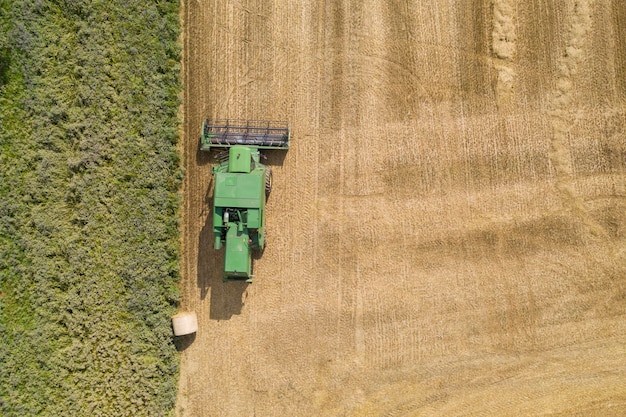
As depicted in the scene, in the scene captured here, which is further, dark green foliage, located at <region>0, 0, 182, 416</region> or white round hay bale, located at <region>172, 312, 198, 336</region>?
white round hay bale, located at <region>172, 312, 198, 336</region>

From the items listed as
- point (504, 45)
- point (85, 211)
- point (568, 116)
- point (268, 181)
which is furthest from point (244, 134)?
point (568, 116)

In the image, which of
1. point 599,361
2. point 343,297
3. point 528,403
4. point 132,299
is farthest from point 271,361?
point 599,361

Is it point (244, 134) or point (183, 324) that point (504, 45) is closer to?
point (244, 134)

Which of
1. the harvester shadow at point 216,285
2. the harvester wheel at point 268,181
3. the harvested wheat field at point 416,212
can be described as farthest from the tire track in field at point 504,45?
the harvester shadow at point 216,285

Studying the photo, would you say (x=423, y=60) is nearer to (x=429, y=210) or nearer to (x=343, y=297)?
(x=429, y=210)

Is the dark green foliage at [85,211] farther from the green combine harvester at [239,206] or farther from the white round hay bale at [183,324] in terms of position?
the green combine harvester at [239,206]

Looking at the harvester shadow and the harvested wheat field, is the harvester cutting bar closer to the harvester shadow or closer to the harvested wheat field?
the harvested wheat field

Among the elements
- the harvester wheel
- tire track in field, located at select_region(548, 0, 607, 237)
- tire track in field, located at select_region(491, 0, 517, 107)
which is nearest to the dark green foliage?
the harvester wheel
